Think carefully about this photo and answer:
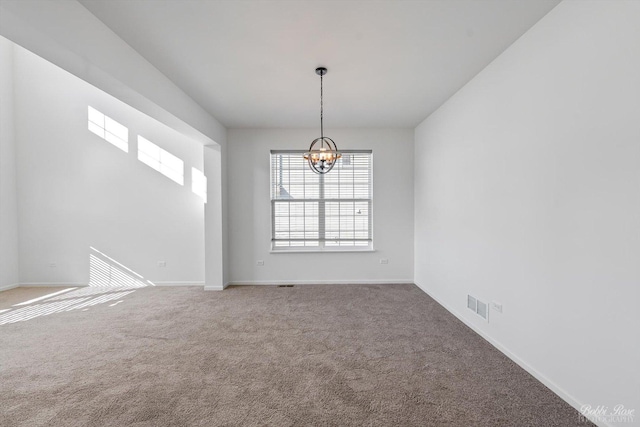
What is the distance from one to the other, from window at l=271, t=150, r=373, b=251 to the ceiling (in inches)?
59.3

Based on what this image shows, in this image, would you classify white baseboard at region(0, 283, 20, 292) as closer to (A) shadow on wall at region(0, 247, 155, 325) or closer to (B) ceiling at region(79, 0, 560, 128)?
(A) shadow on wall at region(0, 247, 155, 325)

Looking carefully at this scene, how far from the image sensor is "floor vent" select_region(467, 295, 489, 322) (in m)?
2.76

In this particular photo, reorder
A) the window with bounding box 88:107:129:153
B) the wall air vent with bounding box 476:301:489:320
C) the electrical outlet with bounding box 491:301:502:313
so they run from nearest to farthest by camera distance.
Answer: the electrical outlet with bounding box 491:301:502:313
the wall air vent with bounding box 476:301:489:320
the window with bounding box 88:107:129:153

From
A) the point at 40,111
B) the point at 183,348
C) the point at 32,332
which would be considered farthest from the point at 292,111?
the point at 40,111

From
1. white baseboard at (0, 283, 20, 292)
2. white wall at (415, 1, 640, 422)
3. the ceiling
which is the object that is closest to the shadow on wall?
white baseboard at (0, 283, 20, 292)

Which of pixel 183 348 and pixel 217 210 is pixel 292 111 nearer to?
pixel 217 210

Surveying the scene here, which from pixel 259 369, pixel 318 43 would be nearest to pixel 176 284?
pixel 259 369

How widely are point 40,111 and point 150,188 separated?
2449 millimetres

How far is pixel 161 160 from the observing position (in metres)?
4.82

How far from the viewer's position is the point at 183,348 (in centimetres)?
261

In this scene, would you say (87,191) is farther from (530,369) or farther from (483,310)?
(530,369)

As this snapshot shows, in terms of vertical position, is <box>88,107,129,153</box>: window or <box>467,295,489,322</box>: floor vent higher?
<box>88,107,129,153</box>: window

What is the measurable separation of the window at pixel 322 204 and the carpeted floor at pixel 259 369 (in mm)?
1485

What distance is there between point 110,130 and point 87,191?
1.20m
